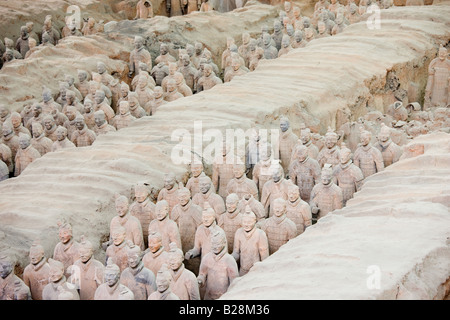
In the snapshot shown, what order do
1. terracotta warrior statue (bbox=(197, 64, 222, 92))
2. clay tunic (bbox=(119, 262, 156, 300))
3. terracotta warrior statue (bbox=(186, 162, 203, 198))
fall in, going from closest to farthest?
clay tunic (bbox=(119, 262, 156, 300)), terracotta warrior statue (bbox=(186, 162, 203, 198)), terracotta warrior statue (bbox=(197, 64, 222, 92))

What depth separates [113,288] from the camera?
6.64 meters

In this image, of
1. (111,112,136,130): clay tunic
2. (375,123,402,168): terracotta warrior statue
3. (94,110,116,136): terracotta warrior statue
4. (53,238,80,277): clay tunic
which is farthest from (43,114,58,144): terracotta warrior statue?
(375,123,402,168): terracotta warrior statue

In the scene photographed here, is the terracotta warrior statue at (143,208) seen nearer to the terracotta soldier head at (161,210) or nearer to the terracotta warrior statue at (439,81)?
the terracotta soldier head at (161,210)

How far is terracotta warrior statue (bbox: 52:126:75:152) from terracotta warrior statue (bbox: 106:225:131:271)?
329cm

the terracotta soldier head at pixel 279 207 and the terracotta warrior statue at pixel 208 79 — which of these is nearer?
the terracotta soldier head at pixel 279 207

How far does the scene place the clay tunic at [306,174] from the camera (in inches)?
369

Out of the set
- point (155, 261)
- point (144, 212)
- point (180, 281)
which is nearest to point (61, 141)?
point (144, 212)

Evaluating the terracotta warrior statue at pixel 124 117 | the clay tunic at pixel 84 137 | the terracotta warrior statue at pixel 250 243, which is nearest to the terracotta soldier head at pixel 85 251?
the terracotta warrior statue at pixel 250 243

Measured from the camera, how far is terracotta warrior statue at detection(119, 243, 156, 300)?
6.98m

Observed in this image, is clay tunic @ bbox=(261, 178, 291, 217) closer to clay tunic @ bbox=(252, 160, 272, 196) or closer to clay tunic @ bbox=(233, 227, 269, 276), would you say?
clay tunic @ bbox=(252, 160, 272, 196)

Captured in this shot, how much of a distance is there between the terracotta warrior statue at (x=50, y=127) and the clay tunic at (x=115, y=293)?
492 cm

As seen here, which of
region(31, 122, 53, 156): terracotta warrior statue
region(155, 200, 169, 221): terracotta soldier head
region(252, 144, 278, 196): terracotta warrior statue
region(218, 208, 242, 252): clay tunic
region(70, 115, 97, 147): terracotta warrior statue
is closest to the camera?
region(155, 200, 169, 221): terracotta soldier head

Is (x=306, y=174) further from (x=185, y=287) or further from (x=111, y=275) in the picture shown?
(x=111, y=275)

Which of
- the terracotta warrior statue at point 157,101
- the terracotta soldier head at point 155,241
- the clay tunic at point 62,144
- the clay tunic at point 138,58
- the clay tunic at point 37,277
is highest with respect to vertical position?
the clay tunic at point 138,58
